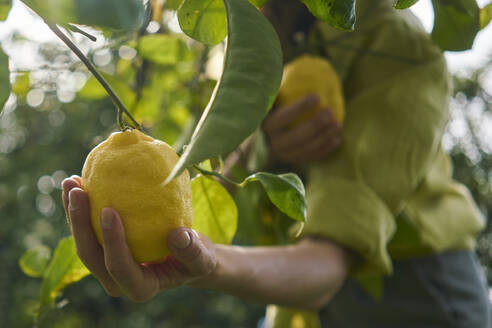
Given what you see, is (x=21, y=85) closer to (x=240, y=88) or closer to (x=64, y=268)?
(x=64, y=268)

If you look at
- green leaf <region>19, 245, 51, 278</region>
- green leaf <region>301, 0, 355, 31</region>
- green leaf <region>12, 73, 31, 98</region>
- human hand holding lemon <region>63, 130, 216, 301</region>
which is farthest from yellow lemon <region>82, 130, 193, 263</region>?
green leaf <region>12, 73, 31, 98</region>

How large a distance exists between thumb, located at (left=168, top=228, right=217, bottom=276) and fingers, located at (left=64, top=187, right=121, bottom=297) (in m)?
0.05

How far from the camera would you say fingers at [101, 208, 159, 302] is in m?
0.22

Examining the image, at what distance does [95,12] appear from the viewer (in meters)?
0.16

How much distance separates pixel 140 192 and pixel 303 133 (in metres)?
0.31

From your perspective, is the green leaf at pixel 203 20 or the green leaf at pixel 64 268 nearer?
the green leaf at pixel 203 20

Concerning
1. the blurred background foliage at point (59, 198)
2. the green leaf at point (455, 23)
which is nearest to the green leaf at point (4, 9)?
the green leaf at point (455, 23)

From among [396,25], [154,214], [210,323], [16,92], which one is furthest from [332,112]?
[210,323]

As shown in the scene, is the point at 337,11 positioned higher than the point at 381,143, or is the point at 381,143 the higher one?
the point at 337,11

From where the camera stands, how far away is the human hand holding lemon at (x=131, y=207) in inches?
8.9

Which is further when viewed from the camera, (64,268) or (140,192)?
(64,268)

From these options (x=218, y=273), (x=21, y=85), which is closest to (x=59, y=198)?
(x=21, y=85)

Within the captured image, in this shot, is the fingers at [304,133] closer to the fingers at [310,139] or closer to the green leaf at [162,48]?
the fingers at [310,139]

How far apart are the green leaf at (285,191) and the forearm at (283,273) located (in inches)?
4.4
